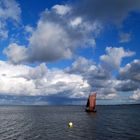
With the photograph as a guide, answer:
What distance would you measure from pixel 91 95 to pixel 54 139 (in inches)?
4558

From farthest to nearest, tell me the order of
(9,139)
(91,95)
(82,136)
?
(91,95), (82,136), (9,139)

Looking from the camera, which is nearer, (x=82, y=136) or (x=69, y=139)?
(x=69, y=139)

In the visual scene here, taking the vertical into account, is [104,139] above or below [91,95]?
below

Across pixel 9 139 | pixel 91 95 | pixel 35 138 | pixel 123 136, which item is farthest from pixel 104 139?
pixel 91 95

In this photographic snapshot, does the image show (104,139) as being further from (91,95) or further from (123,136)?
(91,95)

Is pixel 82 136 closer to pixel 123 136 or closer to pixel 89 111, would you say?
pixel 123 136

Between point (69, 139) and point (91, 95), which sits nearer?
point (69, 139)

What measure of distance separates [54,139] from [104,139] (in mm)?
12311

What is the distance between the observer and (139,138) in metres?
69.7

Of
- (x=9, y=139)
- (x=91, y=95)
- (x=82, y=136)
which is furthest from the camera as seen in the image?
(x=91, y=95)

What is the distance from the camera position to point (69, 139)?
69000mm

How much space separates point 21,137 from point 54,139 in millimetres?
9025

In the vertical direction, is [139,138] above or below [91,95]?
below

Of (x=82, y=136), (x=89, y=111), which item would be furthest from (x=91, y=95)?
(x=82, y=136)
